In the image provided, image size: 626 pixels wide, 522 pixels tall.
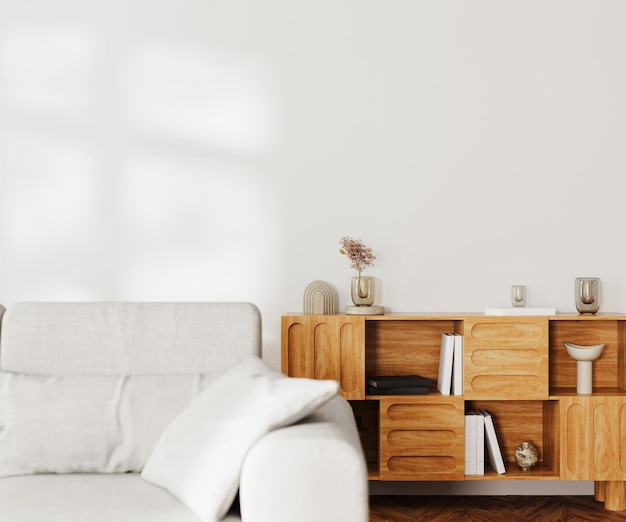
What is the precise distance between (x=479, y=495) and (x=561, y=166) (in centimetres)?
161

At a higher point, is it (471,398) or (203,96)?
(203,96)

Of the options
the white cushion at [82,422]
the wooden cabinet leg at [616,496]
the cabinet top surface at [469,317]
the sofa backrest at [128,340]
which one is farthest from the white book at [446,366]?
the white cushion at [82,422]

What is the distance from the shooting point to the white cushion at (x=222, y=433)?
6.13 ft

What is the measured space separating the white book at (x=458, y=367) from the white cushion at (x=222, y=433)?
1428 mm

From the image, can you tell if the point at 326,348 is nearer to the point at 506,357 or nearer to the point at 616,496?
the point at 506,357

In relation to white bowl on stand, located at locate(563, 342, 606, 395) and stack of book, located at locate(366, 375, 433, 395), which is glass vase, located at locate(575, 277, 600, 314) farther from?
stack of book, located at locate(366, 375, 433, 395)

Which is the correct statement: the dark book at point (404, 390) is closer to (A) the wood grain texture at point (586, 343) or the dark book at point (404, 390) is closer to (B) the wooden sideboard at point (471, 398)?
(B) the wooden sideboard at point (471, 398)

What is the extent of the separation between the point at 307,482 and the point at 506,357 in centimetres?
177

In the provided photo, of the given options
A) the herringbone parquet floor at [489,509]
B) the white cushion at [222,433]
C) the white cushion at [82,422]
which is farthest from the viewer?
the herringbone parquet floor at [489,509]

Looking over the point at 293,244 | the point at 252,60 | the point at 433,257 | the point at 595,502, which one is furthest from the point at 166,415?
the point at 595,502

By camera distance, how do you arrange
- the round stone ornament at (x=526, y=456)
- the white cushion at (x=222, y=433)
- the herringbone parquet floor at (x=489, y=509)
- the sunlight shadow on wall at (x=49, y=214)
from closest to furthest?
1. the white cushion at (x=222, y=433)
2. the herringbone parquet floor at (x=489, y=509)
3. the round stone ornament at (x=526, y=456)
4. the sunlight shadow on wall at (x=49, y=214)

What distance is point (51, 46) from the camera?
3.62m

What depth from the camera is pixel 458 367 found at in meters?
3.34

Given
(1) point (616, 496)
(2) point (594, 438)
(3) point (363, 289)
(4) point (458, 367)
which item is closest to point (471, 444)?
(4) point (458, 367)
